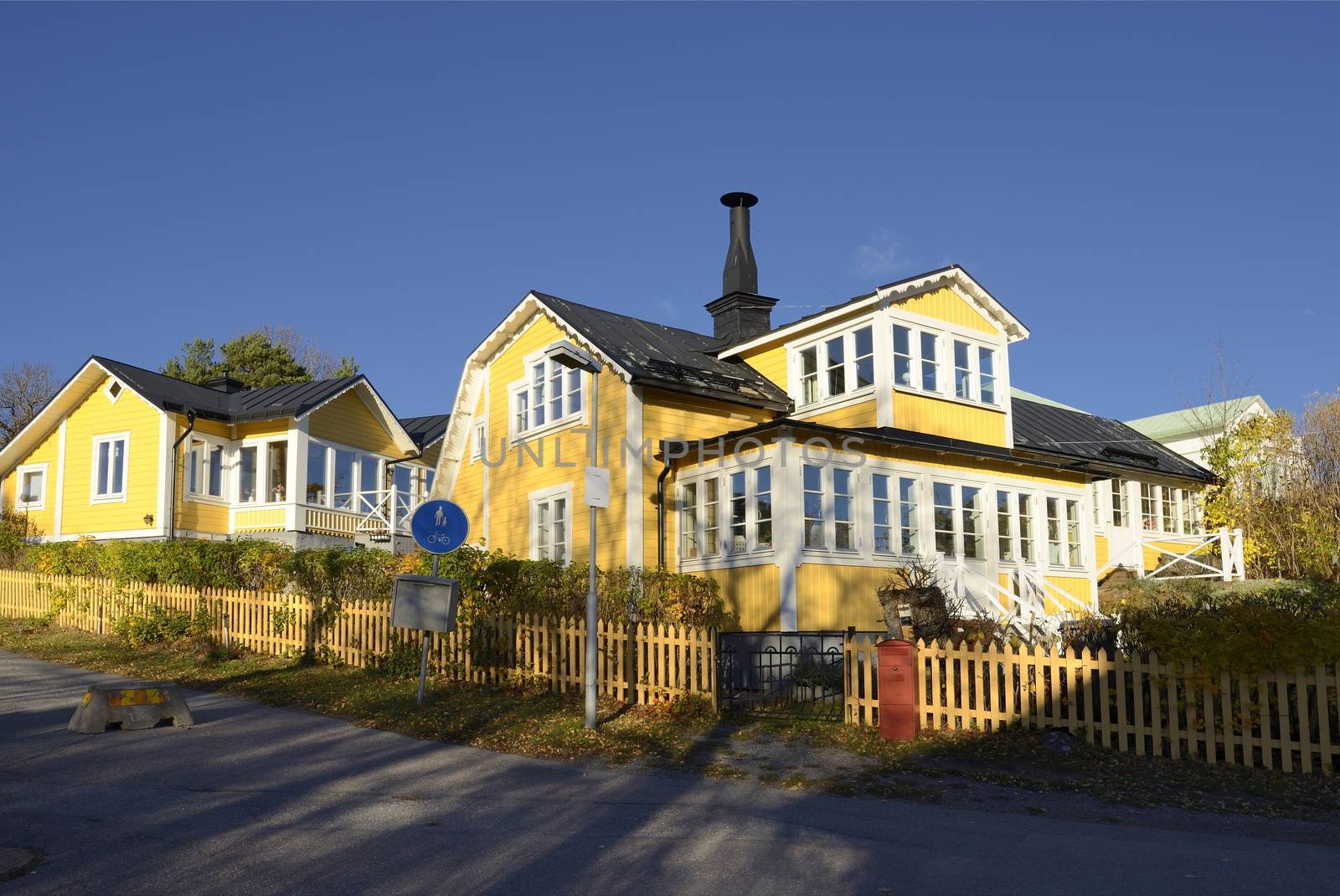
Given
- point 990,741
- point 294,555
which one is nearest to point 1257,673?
point 990,741

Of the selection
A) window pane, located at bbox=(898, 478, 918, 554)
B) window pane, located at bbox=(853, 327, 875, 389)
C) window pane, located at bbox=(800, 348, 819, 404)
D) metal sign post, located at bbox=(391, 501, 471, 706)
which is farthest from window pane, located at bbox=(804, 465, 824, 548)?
metal sign post, located at bbox=(391, 501, 471, 706)

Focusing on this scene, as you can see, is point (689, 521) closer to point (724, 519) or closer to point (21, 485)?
point (724, 519)

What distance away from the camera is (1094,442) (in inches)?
1141

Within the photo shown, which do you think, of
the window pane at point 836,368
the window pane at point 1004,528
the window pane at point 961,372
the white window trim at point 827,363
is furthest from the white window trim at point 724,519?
the window pane at point 961,372

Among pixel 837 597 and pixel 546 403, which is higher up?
pixel 546 403

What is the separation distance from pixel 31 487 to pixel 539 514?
65.0ft

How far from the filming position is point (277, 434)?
3219 centimetres

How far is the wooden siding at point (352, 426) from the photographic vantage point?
33.1 m

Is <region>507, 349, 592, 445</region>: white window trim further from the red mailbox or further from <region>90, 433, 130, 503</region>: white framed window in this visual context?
<region>90, 433, 130, 503</region>: white framed window

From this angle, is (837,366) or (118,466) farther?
(118,466)

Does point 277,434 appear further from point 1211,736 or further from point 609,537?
point 1211,736

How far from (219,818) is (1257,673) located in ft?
30.8

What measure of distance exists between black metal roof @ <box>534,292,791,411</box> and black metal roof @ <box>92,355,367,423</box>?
11.4 m

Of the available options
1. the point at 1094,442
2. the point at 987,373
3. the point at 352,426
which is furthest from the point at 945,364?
the point at 352,426
